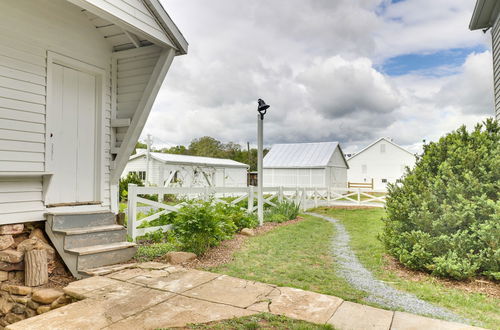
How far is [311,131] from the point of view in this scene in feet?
93.7

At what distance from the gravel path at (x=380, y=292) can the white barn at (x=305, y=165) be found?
17239mm

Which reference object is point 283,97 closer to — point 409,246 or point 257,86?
point 257,86

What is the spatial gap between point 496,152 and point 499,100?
3.98 metres

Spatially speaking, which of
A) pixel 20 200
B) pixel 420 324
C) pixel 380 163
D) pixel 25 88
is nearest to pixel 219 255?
pixel 20 200

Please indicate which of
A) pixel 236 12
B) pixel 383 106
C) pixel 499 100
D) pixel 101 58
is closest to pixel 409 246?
pixel 499 100

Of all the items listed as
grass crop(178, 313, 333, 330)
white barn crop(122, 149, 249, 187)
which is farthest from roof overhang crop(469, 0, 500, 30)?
white barn crop(122, 149, 249, 187)

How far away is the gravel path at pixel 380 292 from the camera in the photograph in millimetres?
2966

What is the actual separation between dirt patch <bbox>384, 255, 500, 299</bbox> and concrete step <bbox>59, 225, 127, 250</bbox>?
424 cm

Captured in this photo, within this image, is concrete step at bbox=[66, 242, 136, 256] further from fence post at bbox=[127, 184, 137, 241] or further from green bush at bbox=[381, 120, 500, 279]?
green bush at bbox=[381, 120, 500, 279]

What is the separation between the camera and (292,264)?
477 centimetres

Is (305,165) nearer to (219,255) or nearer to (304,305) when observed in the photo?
(219,255)

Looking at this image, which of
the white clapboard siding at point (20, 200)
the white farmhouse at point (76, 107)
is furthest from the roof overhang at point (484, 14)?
the white clapboard siding at point (20, 200)

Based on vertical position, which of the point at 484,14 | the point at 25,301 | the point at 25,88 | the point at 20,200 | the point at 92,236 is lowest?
the point at 25,301

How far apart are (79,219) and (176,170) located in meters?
14.8
